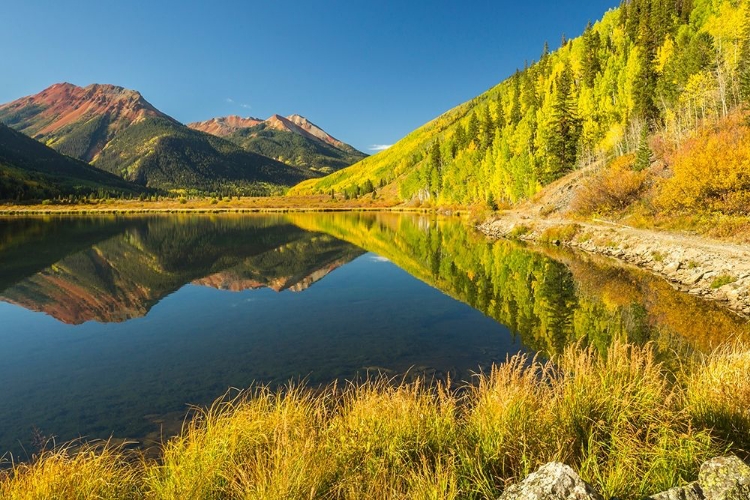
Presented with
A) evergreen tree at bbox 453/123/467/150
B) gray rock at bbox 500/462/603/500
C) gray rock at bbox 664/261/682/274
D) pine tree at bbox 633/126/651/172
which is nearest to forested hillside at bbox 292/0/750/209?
pine tree at bbox 633/126/651/172

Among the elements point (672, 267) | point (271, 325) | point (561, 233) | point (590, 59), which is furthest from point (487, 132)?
point (271, 325)

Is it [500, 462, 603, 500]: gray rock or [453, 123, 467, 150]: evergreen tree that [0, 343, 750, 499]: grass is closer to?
[500, 462, 603, 500]: gray rock

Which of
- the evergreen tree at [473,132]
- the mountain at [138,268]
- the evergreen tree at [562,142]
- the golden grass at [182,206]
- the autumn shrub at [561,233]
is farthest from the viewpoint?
the golden grass at [182,206]

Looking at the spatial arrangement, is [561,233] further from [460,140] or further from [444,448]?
[460,140]

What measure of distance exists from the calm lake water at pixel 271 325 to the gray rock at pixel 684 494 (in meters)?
5.82

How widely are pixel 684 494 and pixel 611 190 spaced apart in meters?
52.9

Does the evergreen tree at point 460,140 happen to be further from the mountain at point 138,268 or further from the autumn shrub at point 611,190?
the mountain at point 138,268

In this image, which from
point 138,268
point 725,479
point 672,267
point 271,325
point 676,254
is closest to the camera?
point 725,479

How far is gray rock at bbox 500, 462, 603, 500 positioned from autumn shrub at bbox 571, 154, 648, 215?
2105 inches

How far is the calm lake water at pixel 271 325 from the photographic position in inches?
491

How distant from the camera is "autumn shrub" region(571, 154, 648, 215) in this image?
48.1m

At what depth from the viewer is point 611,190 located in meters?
49.0

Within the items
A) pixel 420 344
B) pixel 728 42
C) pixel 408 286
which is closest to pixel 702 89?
pixel 728 42

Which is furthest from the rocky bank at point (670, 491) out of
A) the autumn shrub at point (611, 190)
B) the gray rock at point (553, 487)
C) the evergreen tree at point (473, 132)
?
the evergreen tree at point (473, 132)
